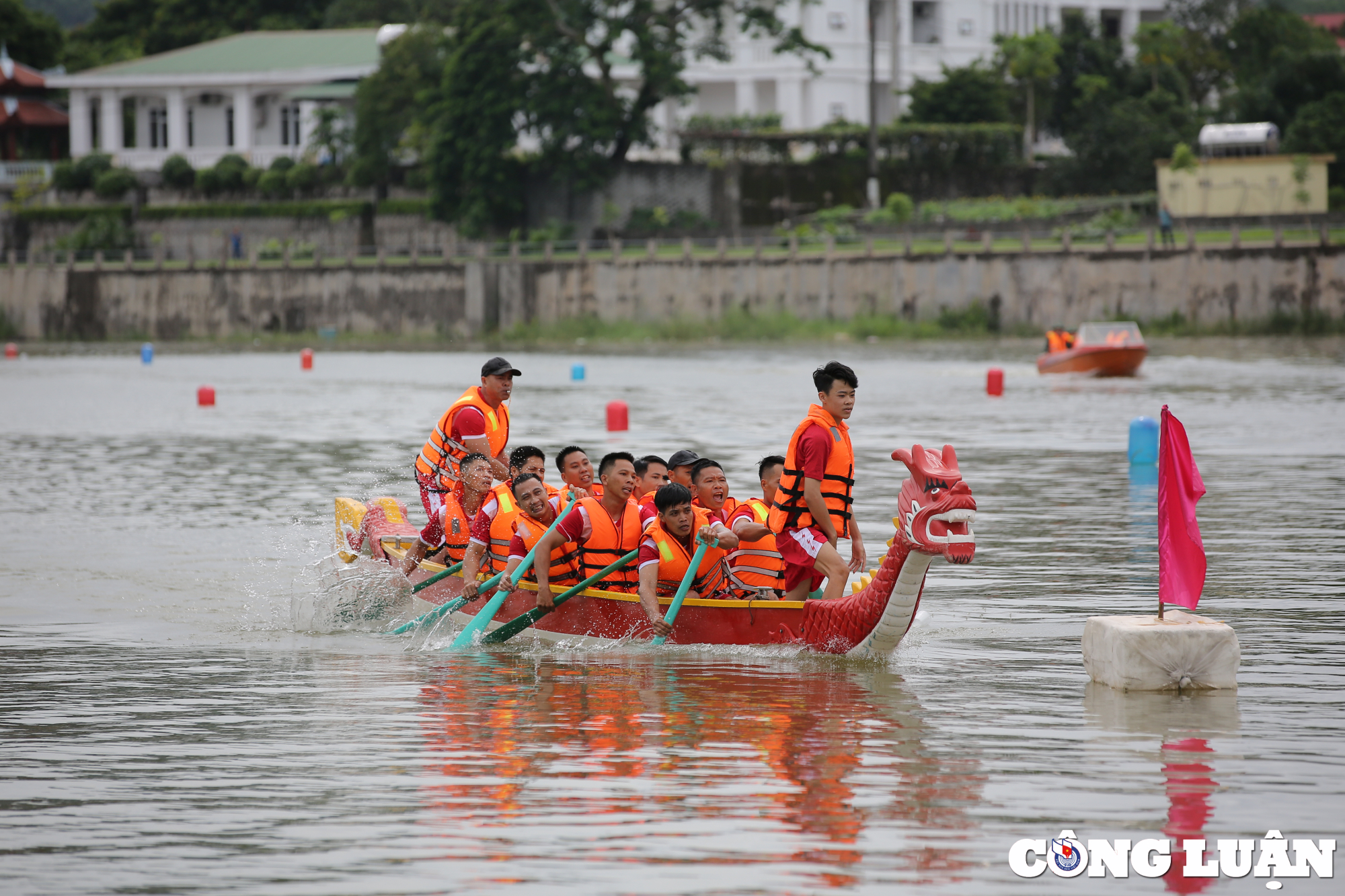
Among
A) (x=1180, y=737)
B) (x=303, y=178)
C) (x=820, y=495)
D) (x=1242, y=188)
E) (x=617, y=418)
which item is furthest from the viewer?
(x=303, y=178)

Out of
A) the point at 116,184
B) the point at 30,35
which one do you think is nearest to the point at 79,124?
the point at 30,35

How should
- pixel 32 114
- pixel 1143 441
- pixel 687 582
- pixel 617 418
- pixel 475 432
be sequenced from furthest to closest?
1. pixel 32 114
2. pixel 617 418
3. pixel 1143 441
4. pixel 475 432
5. pixel 687 582

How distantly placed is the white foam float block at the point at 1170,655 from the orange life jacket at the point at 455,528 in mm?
5020

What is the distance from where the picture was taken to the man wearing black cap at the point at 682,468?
39.1ft

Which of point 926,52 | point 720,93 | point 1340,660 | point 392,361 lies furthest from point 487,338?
point 1340,660

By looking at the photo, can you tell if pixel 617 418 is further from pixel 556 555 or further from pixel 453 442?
pixel 556 555

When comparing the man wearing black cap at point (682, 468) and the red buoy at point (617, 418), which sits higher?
the man wearing black cap at point (682, 468)

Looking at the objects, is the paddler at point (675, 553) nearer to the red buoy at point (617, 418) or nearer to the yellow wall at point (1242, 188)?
the red buoy at point (617, 418)

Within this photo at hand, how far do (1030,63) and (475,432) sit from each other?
58378 millimetres

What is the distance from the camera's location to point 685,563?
37.8ft

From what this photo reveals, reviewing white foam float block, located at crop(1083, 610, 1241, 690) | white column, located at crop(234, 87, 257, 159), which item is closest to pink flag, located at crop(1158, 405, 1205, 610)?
white foam float block, located at crop(1083, 610, 1241, 690)

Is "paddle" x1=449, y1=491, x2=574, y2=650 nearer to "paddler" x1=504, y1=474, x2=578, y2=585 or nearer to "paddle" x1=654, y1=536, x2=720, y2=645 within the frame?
"paddler" x1=504, y1=474, x2=578, y2=585

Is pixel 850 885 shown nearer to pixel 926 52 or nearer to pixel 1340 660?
pixel 1340 660
